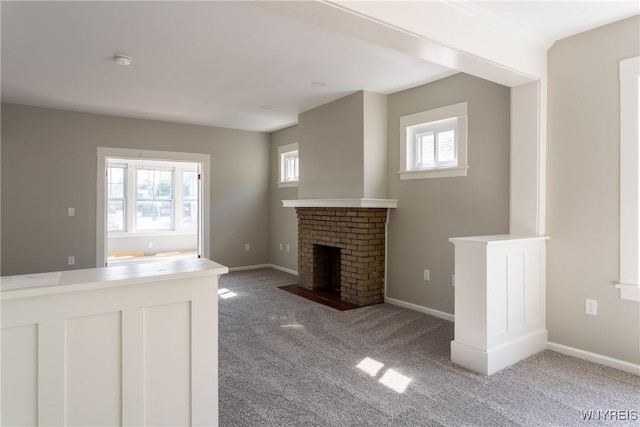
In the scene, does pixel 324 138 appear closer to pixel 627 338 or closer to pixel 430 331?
pixel 430 331

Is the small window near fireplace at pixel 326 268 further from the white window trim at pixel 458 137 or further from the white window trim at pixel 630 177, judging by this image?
the white window trim at pixel 630 177

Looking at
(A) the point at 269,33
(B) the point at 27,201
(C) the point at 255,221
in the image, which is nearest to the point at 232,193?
(C) the point at 255,221

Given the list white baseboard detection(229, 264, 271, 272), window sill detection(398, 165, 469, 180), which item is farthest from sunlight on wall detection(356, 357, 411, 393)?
white baseboard detection(229, 264, 271, 272)

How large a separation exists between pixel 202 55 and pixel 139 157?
3028mm

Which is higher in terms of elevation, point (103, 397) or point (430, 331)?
point (103, 397)

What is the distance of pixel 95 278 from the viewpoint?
1445 millimetres

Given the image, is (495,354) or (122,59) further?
(122,59)

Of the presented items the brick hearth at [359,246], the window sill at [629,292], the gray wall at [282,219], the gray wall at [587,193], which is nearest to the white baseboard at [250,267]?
the gray wall at [282,219]

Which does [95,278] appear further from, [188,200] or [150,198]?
[188,200]

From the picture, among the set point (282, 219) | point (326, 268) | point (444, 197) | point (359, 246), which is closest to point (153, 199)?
point (282, 219)

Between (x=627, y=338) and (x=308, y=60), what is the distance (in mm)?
3287

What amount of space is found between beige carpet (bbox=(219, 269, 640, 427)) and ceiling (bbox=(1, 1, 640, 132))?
8.01 feet

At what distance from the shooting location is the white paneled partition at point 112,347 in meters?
1.30

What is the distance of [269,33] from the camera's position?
2.92 metres
